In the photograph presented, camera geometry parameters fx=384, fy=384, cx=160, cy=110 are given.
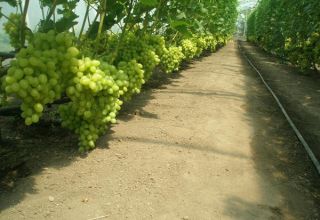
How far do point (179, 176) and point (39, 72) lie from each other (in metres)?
1.67

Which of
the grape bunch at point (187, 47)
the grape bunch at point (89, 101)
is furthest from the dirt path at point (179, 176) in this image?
the grape bunch at point (187, 47)

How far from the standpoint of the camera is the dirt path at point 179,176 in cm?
313

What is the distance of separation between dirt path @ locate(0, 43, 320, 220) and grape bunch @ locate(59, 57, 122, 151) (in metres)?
0.29

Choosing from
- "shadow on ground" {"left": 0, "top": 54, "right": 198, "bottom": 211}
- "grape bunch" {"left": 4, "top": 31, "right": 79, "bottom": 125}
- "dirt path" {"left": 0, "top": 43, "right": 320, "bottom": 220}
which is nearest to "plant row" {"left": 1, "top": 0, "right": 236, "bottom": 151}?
"grape bunch" {"left": 4, "top": 31, "right": 79, "bottom": 125}

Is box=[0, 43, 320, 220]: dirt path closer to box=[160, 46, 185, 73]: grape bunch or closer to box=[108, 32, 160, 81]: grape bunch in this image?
box=[108, 32, 160, 81]: grape bunch

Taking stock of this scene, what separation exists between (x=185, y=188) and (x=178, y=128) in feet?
5.42

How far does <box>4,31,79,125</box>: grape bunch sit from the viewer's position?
273 cm

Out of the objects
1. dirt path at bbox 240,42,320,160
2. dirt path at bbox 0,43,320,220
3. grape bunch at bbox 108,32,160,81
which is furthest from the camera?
dirt path at bbox 240,42,320,160

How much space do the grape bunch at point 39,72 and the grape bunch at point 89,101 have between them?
0.38ft

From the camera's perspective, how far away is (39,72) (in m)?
2.86

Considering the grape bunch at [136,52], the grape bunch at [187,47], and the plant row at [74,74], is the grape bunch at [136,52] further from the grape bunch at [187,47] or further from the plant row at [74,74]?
the grape bunch at [187,47]

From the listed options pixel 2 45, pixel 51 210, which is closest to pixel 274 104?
pixel 2 45

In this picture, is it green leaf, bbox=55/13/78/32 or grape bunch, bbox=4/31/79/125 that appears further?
green leaf, bbox=55/13/78/32

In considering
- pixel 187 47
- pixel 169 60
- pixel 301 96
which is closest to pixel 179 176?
pixel 169 60
